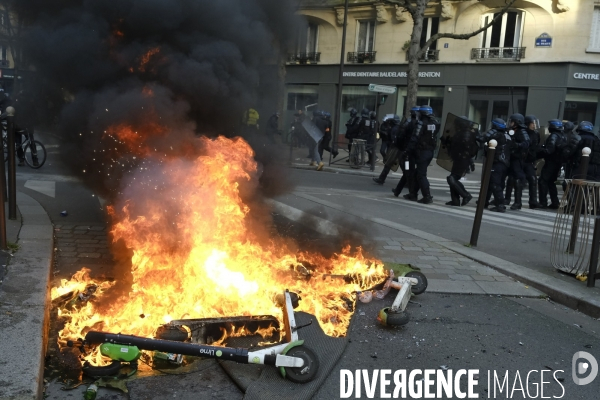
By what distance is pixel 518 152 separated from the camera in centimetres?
1055

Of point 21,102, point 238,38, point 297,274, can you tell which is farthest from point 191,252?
point 21,102

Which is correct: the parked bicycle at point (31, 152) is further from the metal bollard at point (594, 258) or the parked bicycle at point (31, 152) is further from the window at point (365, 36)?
the window at point (365, 36)

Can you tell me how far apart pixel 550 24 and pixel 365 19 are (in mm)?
8255

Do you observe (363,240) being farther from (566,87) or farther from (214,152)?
(566,87)

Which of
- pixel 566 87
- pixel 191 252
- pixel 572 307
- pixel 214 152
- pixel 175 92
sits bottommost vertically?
pixel 572 307

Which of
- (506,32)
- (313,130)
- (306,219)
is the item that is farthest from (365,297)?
(506,32)

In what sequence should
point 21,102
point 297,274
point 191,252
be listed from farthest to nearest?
point 21,102, point 297,274, point 191,252

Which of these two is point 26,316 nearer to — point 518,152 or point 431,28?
point 518,152

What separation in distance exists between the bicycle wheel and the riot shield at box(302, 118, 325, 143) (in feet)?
24.5

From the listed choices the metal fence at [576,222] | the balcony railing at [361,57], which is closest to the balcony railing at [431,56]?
the balcony railing at [361,57]

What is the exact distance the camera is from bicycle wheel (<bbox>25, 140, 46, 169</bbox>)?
11719 millimetres

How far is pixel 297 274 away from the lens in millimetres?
4770

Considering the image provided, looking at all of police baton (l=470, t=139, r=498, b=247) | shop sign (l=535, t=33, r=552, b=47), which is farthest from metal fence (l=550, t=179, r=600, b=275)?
shop sign (l=535, t=33, r=552, b=47)

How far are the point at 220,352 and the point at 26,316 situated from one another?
53.3 inches
